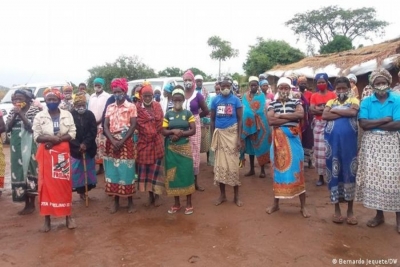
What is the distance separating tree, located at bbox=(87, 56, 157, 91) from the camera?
89.2 feet

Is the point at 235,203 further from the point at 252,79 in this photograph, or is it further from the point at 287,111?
the point at 252,79

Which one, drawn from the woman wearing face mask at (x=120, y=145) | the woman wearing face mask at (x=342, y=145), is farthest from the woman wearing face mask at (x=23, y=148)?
the woman wearing face mask at (x=342, y=145)

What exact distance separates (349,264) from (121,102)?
3373mm

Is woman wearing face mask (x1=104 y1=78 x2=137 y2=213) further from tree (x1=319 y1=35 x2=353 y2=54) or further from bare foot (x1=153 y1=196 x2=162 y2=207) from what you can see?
tree (x1=319 y1=35 x2=353 y2=54)

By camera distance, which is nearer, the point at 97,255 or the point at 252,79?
the point at 97,255

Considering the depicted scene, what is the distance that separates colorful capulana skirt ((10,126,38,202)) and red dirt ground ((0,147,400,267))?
1.18ft

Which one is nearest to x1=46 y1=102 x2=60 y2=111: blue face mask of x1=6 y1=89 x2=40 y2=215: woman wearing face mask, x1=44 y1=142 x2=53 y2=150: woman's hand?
x1=44 y1=142 x2=53 y2=150: woman's hand

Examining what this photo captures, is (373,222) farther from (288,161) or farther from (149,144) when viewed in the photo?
(149,144)

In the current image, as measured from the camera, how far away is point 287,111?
466cm

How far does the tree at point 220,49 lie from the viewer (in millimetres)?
29031

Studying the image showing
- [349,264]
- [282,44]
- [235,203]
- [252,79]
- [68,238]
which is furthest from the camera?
[282,44]

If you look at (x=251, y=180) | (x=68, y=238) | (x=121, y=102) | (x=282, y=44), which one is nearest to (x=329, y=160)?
(x=251, y=180)

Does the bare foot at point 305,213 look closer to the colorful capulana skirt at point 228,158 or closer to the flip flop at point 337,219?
the flip flop at point 337,219

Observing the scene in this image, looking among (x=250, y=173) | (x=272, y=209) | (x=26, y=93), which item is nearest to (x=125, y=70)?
(x=250, y=173)
